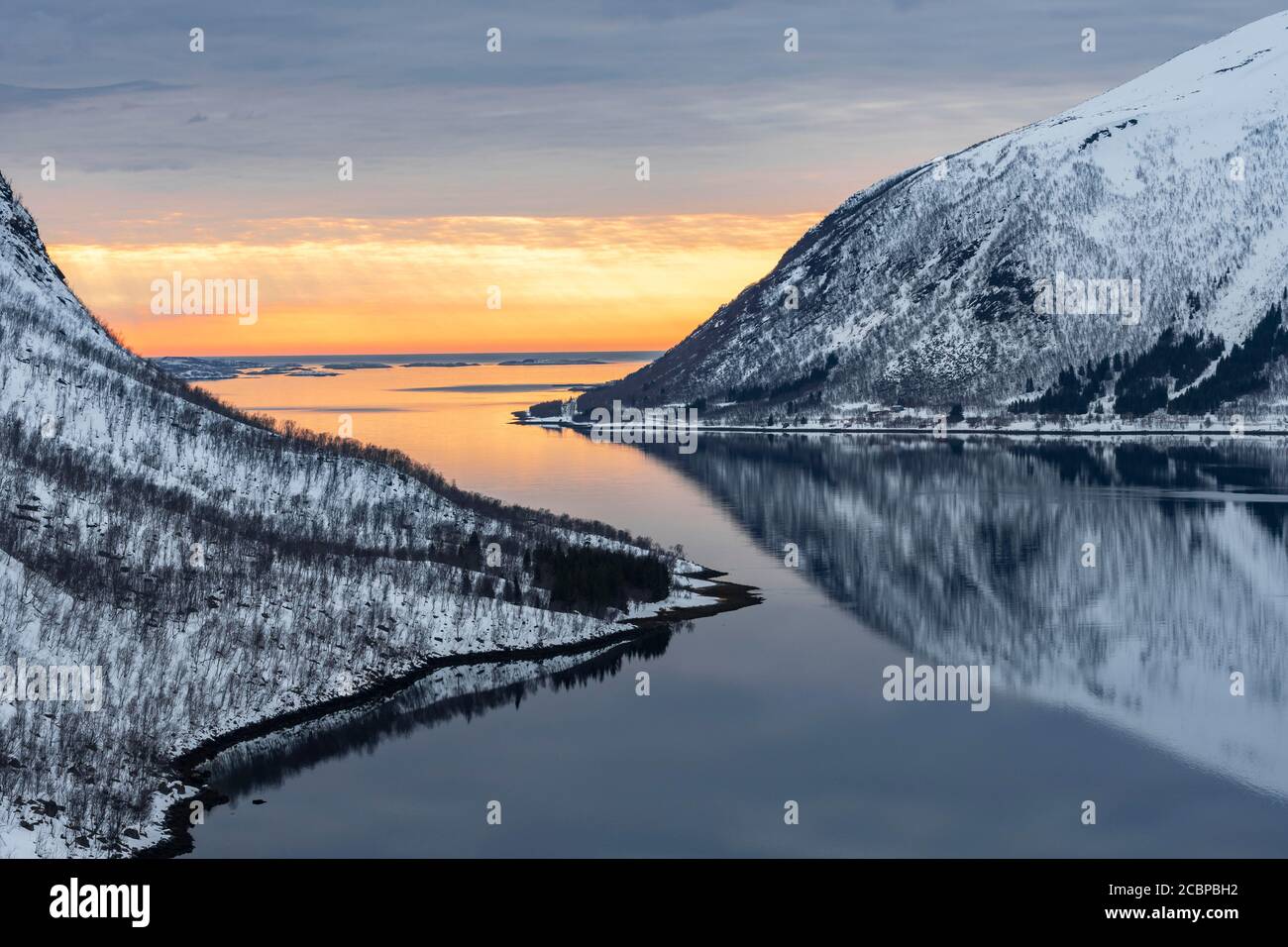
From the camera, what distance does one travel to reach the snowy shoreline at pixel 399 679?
4616 cm

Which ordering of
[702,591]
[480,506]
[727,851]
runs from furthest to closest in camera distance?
[480,506] < [702,591] < [727,851]

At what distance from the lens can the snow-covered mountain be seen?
1927 inches

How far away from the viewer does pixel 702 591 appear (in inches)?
3467

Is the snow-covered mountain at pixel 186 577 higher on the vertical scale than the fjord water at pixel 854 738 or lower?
higher

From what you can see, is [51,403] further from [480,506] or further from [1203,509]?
[1203,509]

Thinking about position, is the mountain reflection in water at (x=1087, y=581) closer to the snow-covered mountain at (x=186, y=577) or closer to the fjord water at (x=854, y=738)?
the fjord water at (x=854, y=738)

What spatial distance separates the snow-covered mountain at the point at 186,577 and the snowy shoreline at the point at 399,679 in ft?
0.80

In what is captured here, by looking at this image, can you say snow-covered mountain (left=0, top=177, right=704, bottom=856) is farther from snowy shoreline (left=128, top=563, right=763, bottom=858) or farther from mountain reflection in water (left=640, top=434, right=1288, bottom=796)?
mountain reflection in water (left=640, top=434, right=1288, bottom=796)

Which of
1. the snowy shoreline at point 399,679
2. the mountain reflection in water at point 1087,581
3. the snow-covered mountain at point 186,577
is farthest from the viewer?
the mountain reflection in water at point 1087,581

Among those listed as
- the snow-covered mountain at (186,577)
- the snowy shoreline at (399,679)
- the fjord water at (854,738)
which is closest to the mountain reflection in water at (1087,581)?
the fjord water at (854,738)

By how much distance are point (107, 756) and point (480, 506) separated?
2362 inches

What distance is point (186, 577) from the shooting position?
66.5 m
